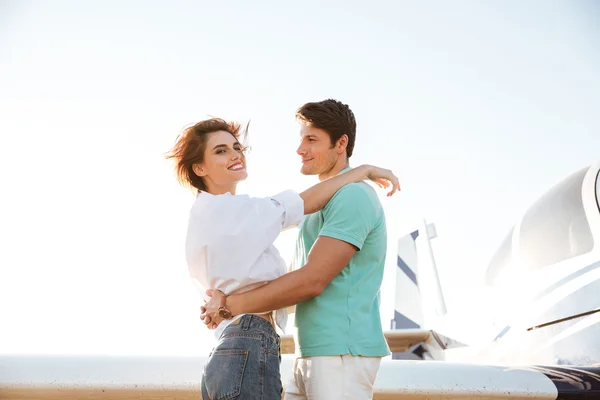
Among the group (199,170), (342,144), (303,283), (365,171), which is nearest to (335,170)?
(342,144)

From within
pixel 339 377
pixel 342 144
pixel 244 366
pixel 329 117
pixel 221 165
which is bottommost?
pixel 339 377

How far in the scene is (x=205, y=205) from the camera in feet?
7.50

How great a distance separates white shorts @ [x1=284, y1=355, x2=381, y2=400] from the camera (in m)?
2.20

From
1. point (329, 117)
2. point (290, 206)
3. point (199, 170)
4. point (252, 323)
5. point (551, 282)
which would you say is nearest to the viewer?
point (252, 323)

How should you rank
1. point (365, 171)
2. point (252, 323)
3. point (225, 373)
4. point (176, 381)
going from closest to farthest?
point (225, 373) < point (252, 323) < point (365, 171) < point (176, 381)

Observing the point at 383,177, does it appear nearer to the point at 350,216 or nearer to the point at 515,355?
the point at 350,216

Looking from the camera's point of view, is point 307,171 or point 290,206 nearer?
point 290,206

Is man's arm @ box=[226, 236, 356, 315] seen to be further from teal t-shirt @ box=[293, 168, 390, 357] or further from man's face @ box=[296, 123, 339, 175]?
man's face @ box=[296, 123, 339, 175]

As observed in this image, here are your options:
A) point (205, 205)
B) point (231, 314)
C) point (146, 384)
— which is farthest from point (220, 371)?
point (146, 384)

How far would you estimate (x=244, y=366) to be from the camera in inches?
77.2

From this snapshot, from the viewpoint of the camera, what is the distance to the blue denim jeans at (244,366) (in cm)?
193

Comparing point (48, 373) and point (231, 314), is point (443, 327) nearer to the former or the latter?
point (48, 373)

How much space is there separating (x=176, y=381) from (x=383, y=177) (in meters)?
1.75

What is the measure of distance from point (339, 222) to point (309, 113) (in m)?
0.70
